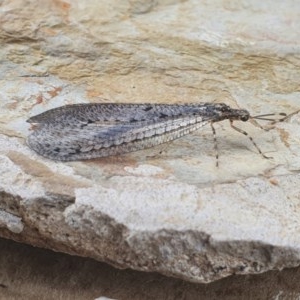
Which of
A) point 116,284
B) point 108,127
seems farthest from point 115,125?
point 116,284

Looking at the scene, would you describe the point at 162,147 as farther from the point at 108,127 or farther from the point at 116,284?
the point at 116,284

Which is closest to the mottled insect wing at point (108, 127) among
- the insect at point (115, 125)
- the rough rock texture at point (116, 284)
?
the insect at point (115, 125)

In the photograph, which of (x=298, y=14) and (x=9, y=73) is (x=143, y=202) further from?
(x=298, y=14)

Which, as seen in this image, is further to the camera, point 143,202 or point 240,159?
point 240,159

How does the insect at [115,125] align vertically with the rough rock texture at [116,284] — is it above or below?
above

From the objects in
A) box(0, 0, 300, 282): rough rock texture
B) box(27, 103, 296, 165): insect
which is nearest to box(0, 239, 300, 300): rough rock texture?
box(0, 0, 300, 282): rough rock texture

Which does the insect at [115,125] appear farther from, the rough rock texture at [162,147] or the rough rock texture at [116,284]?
the rough rock texture at [116,284]

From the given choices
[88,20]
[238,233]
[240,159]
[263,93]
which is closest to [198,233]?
[238,233]
